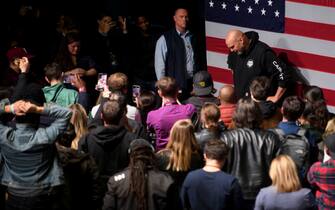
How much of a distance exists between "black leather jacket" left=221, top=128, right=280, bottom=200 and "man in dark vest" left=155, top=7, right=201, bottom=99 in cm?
362

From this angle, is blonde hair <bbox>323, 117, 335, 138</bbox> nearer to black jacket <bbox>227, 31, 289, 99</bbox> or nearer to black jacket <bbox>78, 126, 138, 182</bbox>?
black jacket <bbox>78, 126, 138, 182</bbox>

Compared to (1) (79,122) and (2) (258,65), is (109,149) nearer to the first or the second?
Answer: (1) (79,122)

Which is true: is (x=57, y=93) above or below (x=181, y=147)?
below

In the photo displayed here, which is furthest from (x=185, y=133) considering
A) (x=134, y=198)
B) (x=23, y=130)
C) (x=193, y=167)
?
(x=23, y=130)

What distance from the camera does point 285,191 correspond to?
6.24 metres

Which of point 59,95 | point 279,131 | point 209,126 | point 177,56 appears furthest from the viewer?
point 177,56

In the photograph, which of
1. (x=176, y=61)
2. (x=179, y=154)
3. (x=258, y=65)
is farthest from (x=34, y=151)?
(x=176, y=61)

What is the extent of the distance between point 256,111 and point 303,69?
133 inches

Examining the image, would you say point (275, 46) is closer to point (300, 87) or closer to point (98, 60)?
point (300, 87)

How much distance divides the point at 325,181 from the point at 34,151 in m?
2.41

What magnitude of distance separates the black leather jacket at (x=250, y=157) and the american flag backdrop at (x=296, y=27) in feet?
10.9

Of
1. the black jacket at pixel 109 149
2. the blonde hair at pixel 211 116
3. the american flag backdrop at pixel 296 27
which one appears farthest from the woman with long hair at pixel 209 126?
the american flag backdrop at pixel 296 27

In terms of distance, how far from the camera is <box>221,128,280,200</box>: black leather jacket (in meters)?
6.82

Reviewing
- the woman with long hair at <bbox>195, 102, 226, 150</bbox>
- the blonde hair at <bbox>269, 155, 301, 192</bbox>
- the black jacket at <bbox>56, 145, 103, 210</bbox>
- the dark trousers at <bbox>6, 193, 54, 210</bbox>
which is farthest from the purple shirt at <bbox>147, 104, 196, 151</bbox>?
the blonde hair at <bbox>269, 155, 301, 192</bbox>
